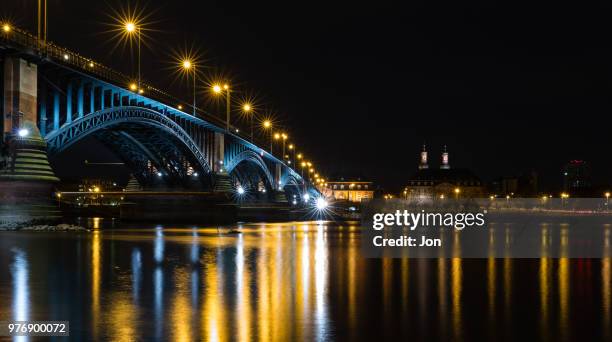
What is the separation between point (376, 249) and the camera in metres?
32.4

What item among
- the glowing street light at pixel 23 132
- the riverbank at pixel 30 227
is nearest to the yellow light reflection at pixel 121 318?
the riverbank at pixel 30 227

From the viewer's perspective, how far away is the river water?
1269 centimetres

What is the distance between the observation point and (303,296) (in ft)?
54.7

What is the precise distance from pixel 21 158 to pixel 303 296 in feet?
102

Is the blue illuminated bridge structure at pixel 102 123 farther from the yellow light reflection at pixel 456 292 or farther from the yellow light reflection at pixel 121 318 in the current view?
the yellow light reflection at pixel 121 318

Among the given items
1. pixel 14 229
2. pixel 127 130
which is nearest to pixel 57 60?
pixel 14 229

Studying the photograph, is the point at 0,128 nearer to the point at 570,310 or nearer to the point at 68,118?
the point at 68,118

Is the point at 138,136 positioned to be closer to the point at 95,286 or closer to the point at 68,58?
the point at 68,58

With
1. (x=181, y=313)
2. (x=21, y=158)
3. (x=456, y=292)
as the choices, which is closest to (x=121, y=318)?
(x=181, y=313)

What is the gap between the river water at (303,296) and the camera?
12688 millimetres

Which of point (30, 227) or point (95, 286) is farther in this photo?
point (30, 227)

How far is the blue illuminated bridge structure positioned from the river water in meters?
18.8

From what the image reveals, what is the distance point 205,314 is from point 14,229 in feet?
101

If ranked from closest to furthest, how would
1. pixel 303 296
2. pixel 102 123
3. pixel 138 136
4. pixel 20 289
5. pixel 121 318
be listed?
1. pixel 121 318
2. pixel 303 296
3. pixel 20 289
4. pixel 102 123
5. pixel 138 136
